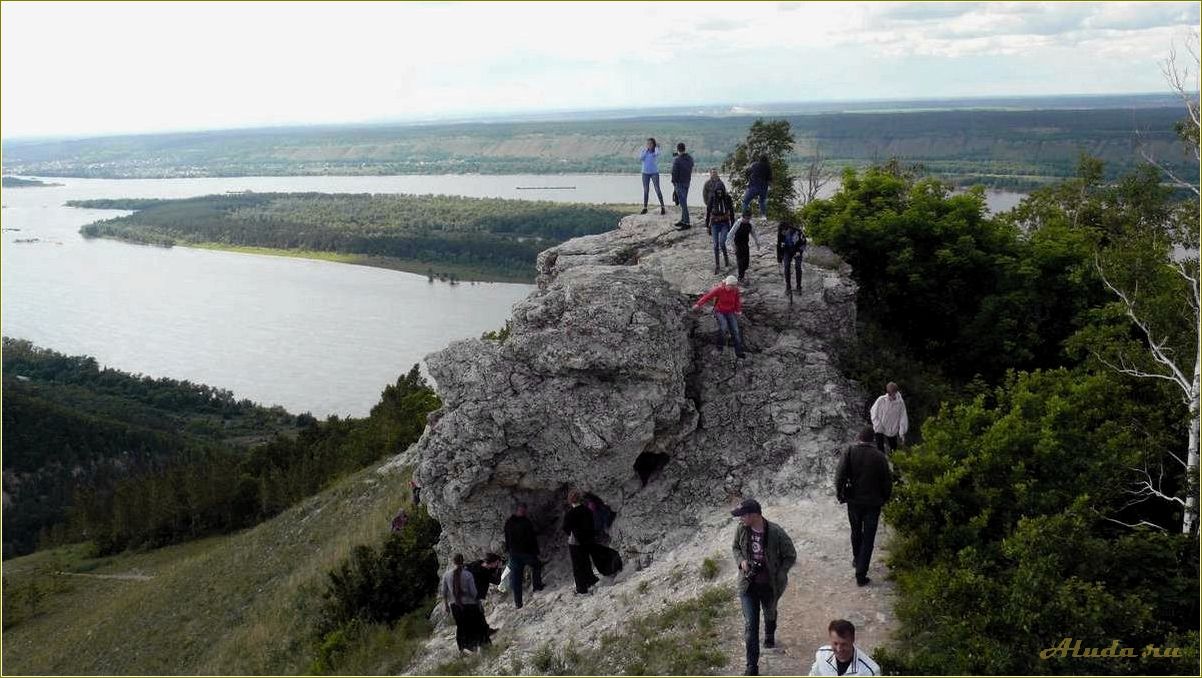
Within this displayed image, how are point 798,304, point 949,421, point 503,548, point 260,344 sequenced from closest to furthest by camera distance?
point 949,421
point 503,548
point 798,304
point 260,344

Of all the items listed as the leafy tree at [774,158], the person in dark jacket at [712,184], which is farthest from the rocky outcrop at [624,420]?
the leafy tree at [774,158]

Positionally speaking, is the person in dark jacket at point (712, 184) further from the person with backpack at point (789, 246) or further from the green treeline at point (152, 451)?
the green treeline at point (152, 451)

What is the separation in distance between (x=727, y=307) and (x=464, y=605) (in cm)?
694

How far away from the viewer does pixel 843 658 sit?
733 cm

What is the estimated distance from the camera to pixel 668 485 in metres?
15.0

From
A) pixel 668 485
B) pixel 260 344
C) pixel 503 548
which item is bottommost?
pixel 260 344

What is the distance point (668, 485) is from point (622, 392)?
180 cm

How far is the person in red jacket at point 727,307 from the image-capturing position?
15242mm

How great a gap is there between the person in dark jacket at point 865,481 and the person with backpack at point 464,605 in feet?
16.5

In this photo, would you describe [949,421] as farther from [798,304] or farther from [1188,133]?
[1188,133]

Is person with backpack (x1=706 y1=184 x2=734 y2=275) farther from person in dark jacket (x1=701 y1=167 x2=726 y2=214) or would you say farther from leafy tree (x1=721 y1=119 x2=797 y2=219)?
leafy tree (x1=721 y1=119 x2=797 y2=219)

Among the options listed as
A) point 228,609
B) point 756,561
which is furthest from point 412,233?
point 756,561

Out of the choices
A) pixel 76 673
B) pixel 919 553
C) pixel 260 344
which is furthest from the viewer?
pixel 260 344

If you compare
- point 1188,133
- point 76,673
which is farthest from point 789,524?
point 76,673
